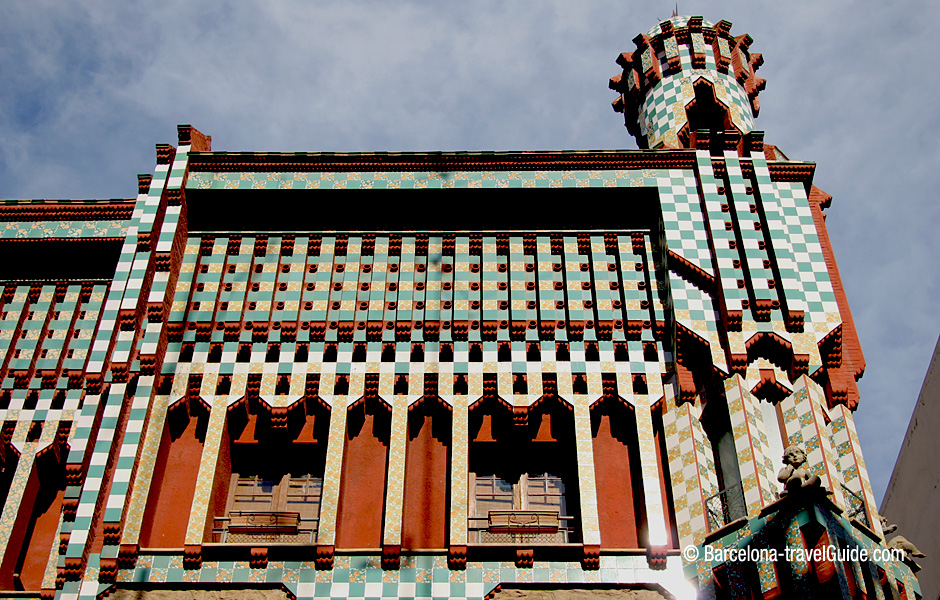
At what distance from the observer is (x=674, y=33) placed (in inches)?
789

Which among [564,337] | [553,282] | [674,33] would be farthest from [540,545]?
[674,33]

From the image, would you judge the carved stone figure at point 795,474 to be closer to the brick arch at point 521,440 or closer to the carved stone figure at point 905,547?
the carved stone figure at point 905,547

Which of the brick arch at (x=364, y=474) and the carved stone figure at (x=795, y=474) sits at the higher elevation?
the brick arch at (x=364, y=474)

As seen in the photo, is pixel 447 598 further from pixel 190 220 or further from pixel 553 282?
pixel 190 220

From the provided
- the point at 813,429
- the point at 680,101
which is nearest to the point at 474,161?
the point at 680,101

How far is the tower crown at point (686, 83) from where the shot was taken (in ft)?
61.2

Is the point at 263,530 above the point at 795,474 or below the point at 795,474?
above

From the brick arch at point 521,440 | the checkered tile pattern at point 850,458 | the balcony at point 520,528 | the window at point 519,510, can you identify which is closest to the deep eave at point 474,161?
the brick arch at point 521,440

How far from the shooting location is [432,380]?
13.8m

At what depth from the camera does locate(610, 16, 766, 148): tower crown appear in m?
18.7

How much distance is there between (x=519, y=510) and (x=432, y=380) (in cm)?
196

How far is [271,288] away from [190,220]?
6.26 feet

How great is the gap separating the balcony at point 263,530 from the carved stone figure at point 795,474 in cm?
533

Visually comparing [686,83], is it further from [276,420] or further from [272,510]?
[272,510]
